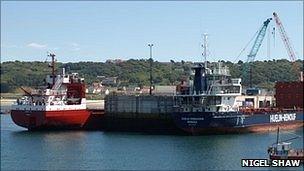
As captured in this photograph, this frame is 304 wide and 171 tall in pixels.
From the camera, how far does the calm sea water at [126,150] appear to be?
42875 millimetres

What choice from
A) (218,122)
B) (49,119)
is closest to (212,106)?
(218,122)

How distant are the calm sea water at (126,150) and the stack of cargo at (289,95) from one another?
67.2ft

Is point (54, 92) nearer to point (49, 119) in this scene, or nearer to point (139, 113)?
point (49, 119)

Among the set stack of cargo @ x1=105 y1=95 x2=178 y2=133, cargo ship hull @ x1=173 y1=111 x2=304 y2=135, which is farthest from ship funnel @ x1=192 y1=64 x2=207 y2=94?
stack of cargo @ x1=105 y1=95 x2=178 y2=133

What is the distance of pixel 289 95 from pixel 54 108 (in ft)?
113

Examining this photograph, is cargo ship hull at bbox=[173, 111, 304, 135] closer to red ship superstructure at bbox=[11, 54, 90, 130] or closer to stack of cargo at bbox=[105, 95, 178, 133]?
stack of cargo at bbox=[105, 95, 178, 133]

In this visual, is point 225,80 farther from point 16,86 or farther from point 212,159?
point 16,86

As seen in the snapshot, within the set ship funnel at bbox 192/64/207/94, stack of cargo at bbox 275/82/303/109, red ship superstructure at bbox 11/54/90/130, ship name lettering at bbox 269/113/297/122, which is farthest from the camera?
stack of cargo at bbox 275/82/303/109

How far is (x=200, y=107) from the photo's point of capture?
6281 centimetres

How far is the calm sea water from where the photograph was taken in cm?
4288

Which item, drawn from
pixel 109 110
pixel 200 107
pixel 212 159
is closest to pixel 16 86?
pixel 109 110

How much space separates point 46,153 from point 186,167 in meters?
13.2

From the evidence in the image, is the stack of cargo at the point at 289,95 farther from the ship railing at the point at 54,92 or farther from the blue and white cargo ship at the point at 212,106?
the ship railing at the point at 54,92

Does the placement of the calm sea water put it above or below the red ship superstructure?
below
